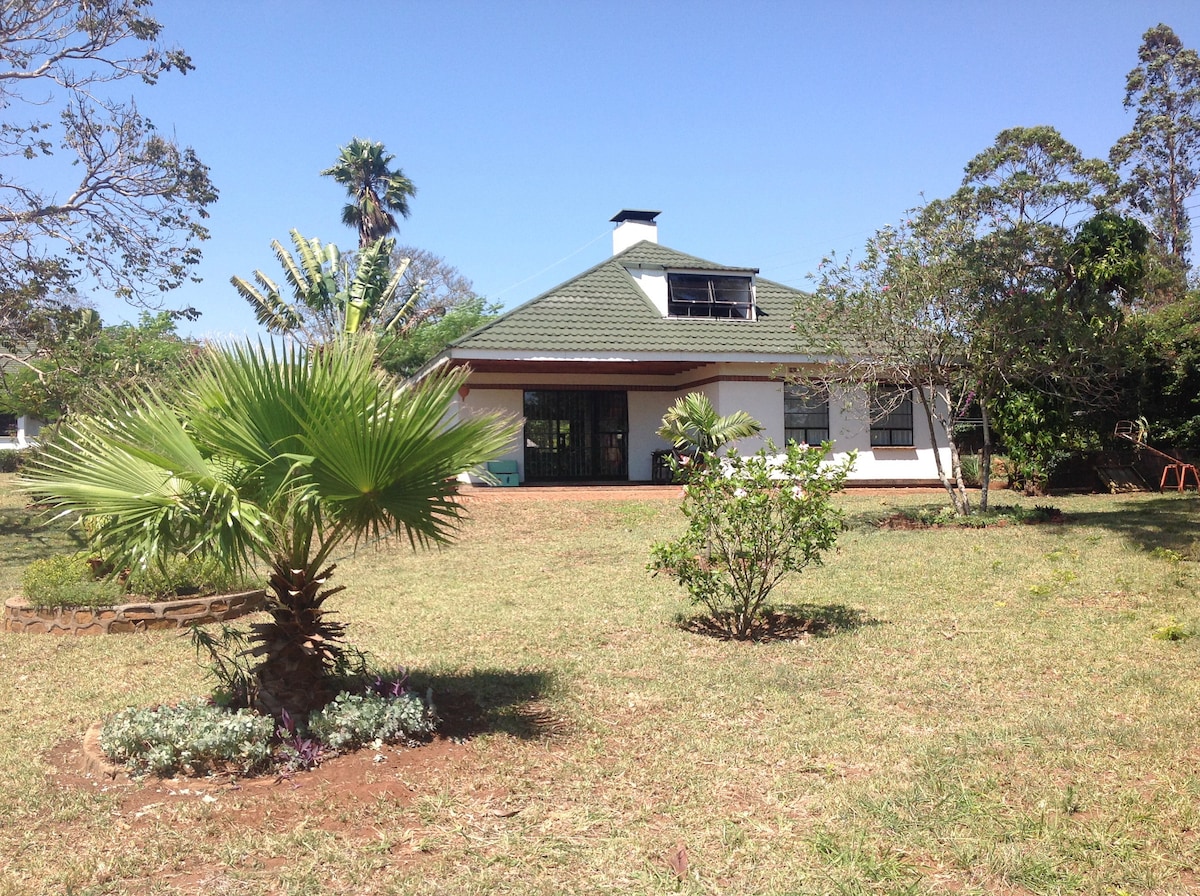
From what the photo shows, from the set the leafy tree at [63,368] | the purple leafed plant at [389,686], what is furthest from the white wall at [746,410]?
the purple leafed plant at [389,686]

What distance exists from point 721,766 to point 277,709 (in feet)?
7.90

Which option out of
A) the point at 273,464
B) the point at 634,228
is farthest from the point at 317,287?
the point at 273,464

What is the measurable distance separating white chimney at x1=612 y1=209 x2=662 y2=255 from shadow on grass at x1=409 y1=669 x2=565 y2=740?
18.2 meters

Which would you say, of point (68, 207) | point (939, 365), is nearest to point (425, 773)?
point (939, 365)

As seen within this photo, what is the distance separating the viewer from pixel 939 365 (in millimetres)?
14195

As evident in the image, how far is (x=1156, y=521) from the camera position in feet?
46.2

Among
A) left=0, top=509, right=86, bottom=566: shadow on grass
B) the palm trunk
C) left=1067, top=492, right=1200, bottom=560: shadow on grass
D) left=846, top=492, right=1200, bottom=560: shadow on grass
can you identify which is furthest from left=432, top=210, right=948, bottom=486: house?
the palm trunk

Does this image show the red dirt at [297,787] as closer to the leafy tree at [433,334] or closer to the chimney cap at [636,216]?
the chimney cap at [636,216]

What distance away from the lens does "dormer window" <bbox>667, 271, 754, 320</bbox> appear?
2156 cm

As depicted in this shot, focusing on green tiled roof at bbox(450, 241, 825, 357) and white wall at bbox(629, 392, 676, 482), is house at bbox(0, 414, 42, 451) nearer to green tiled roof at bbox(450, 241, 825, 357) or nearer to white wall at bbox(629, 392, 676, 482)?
green tiled roof at bbox(450, 241, 825, 357)

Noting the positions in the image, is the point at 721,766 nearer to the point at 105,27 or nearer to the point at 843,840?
the point at 843,840

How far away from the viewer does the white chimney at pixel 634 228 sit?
941 inches

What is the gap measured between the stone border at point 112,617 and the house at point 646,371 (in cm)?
968

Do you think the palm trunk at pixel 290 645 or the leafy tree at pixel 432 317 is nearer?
the palm trunk at pixel 290 645
